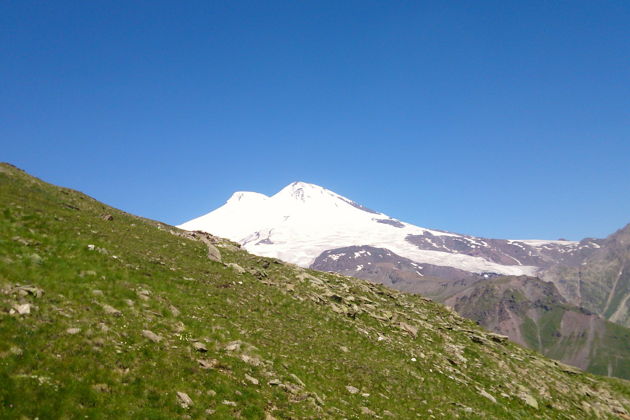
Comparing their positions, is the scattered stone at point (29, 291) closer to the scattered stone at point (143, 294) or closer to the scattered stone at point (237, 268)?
the scattered stone at point (143, 294)

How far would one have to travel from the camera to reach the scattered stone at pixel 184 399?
1852cm

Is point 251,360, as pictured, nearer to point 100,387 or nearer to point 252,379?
point 252,379

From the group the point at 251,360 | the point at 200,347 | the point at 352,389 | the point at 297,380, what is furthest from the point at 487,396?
the point at 200,347

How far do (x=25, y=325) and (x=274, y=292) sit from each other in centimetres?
2374

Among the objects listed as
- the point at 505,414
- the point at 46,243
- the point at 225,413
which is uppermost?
the point at 46,243

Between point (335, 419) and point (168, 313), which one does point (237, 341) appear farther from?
point (335, 419)

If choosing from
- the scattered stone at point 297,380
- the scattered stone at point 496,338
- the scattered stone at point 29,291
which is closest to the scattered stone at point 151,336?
the scattered stone at point 29,291

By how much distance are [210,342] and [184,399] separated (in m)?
6.17

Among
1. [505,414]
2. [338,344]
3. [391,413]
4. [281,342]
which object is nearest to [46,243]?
[281,342]

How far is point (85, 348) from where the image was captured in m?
19.4

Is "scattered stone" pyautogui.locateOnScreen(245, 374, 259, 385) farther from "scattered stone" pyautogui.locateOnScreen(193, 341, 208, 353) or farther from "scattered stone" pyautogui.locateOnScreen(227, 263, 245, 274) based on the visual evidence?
"scattered stone" pyautogui.locateOnScreen(227, 263, 245, 274)

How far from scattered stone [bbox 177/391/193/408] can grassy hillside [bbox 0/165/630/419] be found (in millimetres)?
57

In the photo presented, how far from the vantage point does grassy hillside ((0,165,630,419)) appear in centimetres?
1834

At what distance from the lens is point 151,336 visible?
74.4 ft
